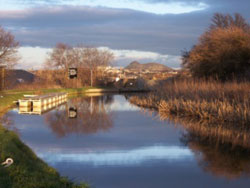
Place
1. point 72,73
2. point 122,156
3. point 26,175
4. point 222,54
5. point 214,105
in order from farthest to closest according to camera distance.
A: point 72,73
point 222,54
point 214,105
point 122,156
point 26,175

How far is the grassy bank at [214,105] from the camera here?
15.9m

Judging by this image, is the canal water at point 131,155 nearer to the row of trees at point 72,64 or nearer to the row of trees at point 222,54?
the row of trees at point 222,54

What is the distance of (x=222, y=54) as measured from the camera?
990 inches

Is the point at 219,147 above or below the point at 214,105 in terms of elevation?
below

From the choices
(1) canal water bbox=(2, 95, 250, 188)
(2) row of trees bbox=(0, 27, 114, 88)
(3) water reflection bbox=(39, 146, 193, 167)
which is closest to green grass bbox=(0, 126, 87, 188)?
(1) canal water bbox=(2, 95, 250, 188)

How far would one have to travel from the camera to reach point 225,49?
81.4 feet

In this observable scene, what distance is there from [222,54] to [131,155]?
1607 centimetres

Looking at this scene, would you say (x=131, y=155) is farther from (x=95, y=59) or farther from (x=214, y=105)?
(x=95, y=59)

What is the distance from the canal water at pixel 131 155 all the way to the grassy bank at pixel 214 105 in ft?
6.17

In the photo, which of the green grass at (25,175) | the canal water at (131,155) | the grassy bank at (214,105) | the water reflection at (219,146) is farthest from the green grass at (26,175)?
the grassy bank at (214,105)

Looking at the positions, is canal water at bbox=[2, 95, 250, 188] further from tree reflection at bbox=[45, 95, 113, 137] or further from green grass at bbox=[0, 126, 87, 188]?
green grass at bbox=[0, 126, 87, 188]

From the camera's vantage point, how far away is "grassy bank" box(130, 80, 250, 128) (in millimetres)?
15922

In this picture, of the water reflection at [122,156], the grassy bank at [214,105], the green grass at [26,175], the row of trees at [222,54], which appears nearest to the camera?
the green grass at [26,175]

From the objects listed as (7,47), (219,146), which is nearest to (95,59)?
(7,47)
